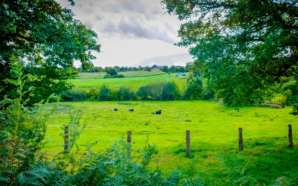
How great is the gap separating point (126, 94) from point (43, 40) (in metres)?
93.1

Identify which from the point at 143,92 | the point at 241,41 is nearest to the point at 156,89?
the point at 143,92

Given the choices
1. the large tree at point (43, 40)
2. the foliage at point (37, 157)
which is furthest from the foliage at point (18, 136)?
the large tree at point (43, 40)

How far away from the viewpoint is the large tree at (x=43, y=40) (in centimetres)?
1072

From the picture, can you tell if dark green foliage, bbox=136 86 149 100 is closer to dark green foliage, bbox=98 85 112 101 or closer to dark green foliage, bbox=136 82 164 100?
dark green foliage, bbox=136 82 164 100

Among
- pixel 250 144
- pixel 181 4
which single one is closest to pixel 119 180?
pixel 181 4

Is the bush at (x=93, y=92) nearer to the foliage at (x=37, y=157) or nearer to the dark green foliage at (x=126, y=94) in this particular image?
the dark green foliage at (x=126, y=94)

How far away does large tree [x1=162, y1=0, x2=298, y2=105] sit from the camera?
432 inches

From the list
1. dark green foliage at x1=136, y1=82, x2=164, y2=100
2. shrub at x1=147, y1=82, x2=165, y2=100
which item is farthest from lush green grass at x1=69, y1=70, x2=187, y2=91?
shrub at x1=147, y1=82, x2=165, y2=100

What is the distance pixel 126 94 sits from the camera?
104312 millimetres

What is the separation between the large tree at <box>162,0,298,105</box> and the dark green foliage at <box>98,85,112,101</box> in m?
93.2

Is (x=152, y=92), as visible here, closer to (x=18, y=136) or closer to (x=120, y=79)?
(x=120, y=79)

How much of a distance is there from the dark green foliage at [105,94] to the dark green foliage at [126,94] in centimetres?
435

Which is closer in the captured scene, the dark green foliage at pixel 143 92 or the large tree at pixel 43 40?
the large tree at pixel 43 40

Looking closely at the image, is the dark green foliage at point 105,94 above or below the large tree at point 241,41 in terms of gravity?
below
